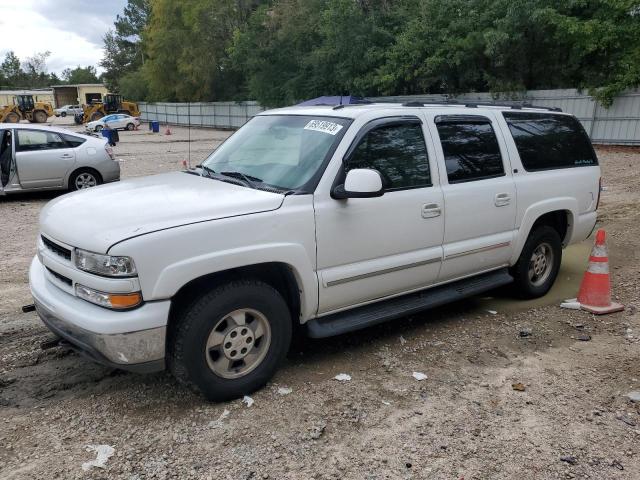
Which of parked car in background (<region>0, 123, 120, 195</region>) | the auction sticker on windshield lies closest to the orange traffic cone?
the auction sticker on windshield

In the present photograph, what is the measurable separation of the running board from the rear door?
8719 millimetres

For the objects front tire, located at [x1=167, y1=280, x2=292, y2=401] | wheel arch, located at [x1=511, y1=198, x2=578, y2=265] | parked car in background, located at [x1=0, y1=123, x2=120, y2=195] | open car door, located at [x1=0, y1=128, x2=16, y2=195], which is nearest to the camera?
front tire, located at [x1=167, y1=280, x2=292, y2=401]

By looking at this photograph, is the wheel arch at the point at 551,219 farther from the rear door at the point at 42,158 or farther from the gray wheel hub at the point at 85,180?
the rear door at the point at 42,158

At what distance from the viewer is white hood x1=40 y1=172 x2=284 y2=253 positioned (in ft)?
10.3

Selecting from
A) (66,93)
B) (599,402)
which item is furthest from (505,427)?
(66,93)

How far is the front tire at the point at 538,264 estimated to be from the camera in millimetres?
5293

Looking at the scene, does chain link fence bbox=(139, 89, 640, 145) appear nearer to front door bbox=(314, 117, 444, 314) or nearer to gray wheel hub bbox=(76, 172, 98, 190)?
gray wheel hub bbox=(76, 172, 98, 190)

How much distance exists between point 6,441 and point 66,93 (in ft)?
313

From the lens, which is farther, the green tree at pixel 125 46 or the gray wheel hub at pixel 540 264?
the green tree at pixel 125 46

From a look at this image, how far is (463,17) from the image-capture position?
23766mm

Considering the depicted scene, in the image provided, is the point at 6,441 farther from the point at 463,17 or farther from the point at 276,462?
the point at 463,17

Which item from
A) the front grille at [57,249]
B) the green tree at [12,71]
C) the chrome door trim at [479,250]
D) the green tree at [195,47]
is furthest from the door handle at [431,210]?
the green tree at [12,71]

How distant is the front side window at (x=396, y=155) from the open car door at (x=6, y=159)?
879cm

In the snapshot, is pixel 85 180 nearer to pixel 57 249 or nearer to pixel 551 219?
pixel 57 249
